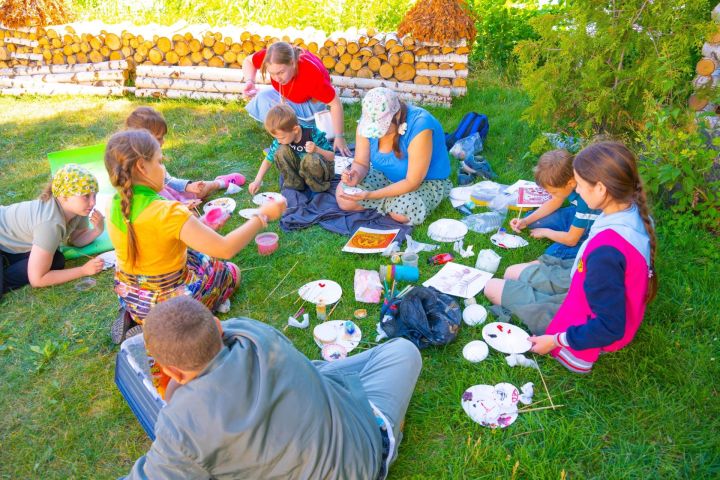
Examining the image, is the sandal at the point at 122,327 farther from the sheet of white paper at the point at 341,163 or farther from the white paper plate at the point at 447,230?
the sheet of white paper at the point at 341,163

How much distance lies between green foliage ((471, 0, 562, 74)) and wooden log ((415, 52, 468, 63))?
1.26 metres

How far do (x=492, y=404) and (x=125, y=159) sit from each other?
2.60m

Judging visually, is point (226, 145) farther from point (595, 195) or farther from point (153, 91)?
point (595, 195)

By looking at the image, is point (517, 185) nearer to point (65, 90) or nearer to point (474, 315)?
point (474, 315)

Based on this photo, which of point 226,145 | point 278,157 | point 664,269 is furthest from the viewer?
point 226,145

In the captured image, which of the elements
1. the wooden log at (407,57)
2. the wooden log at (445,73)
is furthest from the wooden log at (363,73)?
the wooden log at (445,73)

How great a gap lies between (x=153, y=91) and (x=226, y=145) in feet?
7.94

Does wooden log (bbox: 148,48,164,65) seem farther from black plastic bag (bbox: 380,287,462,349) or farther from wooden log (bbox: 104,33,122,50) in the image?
black plastic bag (bbox: 380,287,462,349)

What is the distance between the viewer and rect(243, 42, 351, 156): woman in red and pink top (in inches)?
214

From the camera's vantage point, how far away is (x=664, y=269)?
155 inches

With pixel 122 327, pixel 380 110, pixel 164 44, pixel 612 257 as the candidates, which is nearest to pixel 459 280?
pixel 612 257

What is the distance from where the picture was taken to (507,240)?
14.7ft

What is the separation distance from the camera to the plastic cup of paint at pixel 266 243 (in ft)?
14.9

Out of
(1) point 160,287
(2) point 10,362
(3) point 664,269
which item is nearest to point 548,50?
(3) point 664,269
